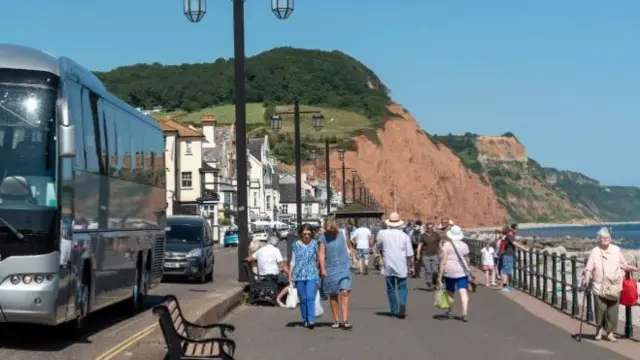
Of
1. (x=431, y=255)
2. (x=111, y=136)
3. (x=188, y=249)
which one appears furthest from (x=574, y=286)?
(x=188, y=249)

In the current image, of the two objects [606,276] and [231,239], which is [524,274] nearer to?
[606,276]

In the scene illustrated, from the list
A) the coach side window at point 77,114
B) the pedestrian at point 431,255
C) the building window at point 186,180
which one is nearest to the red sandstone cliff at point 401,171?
the building window at point 186,180

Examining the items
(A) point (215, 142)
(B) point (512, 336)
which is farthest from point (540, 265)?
(A) point (215, 142)

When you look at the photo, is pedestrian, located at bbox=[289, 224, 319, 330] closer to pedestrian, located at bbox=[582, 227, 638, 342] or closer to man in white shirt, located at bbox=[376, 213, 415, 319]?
man in white shirt, located at bbox=[376, 213, 415, 319]

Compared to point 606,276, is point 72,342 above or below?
below

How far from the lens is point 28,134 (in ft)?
38.0

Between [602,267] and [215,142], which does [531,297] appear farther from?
[215,142]

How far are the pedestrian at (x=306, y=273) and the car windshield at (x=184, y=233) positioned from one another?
1248 cm

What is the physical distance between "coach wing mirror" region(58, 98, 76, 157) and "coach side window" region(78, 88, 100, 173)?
1.20 m

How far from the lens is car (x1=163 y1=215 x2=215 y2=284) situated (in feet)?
89.6

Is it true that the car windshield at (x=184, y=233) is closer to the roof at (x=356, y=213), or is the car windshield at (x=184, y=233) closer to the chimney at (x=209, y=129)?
the roof at (x=356, y=213)

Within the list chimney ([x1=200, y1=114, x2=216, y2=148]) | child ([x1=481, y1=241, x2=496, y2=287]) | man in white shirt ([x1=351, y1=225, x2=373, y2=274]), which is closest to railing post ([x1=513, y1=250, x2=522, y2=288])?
child ([x1=481, y1=241, x2=496, y2=287])

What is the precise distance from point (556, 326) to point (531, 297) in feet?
24.2

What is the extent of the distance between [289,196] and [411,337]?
11800 centimetres
